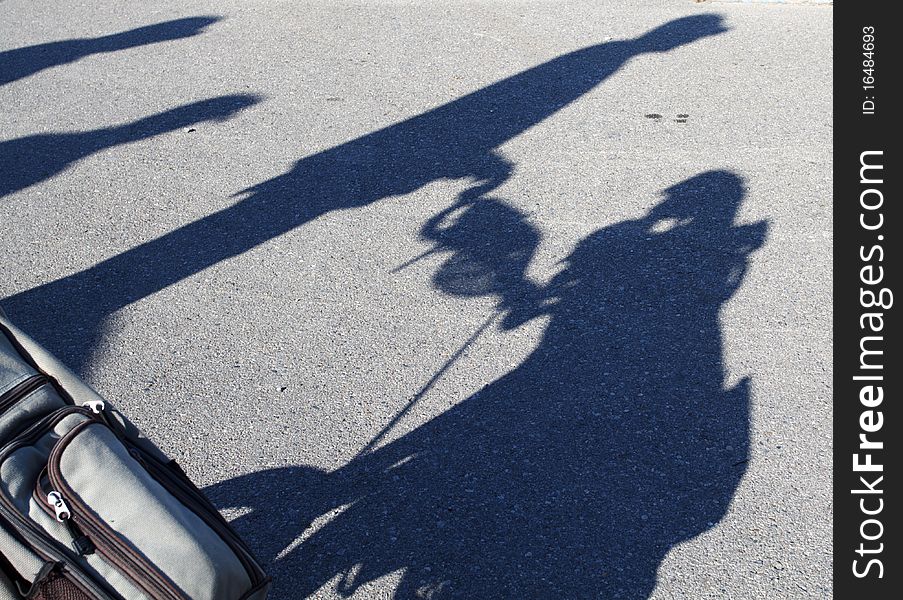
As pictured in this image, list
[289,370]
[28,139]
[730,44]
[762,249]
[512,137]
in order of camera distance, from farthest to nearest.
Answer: [730,44] → [28,139] → [512,137] → [762,249] → [289,370]

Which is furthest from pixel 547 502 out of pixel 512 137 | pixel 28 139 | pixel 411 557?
pixel 28 139

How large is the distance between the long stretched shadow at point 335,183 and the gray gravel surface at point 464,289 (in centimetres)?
2

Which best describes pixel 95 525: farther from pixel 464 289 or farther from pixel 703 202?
pixel 703 202

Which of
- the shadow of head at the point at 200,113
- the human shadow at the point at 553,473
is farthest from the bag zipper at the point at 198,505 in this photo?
the shadow of head at the point at 200,113

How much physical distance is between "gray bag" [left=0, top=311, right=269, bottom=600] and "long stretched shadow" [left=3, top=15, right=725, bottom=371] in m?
1.68

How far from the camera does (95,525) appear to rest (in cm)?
201

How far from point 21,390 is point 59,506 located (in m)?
0.37

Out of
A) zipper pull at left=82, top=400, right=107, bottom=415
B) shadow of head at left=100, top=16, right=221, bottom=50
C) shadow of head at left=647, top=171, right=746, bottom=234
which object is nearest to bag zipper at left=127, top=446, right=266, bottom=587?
zipper pull at left=82, top=400, right=107, bottom=415

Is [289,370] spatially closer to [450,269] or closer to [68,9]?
[450,269]

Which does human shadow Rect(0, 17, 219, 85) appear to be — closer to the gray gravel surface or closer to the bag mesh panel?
the gray gravel surface

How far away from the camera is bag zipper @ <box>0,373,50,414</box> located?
2.22 m

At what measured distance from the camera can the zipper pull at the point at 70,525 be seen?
201cm

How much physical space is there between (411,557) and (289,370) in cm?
109
